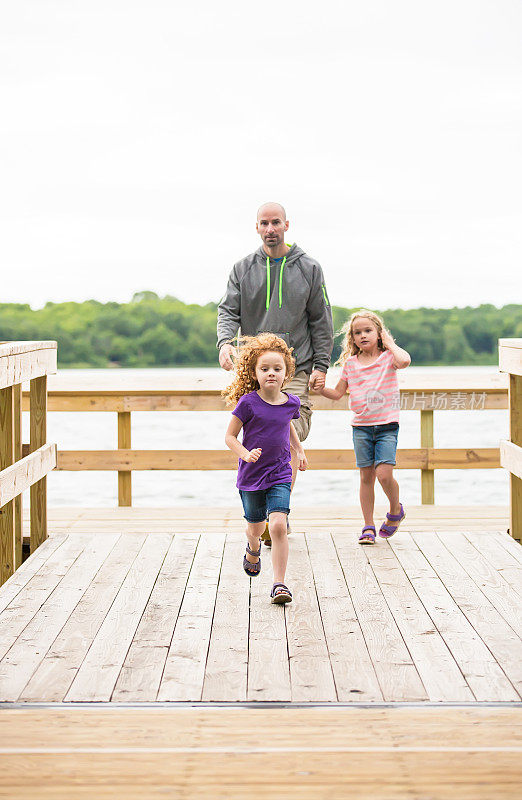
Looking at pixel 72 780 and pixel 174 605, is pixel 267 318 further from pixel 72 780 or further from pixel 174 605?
pixel 72 780

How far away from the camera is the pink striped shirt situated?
4.96 meters

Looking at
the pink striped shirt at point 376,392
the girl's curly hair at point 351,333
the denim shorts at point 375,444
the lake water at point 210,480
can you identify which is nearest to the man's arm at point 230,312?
the girl's curly hair at point 351,333

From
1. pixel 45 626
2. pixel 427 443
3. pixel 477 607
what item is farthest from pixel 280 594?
pixel 427 443

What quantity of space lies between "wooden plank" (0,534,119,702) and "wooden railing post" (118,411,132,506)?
1.37 meters

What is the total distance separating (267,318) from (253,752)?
2958mm

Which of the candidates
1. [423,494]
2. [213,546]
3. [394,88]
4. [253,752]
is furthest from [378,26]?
[253,752]

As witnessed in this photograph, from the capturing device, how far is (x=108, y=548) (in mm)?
5043

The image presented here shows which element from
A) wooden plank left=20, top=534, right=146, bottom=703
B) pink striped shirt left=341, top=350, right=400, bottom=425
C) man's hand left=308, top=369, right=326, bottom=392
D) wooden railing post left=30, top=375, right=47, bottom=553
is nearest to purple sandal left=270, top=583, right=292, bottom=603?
wooden plank left=20, top=534, right=146, bottom=703

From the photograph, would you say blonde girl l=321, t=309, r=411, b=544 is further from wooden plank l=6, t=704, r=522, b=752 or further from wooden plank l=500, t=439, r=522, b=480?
wooden plank l=6, t=704, r=522, b=752

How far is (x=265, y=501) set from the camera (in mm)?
4156

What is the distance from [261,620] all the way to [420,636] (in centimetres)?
59

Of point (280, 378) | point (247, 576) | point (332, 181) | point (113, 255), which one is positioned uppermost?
point (332, 181)

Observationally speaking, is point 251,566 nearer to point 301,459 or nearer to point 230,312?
point 301,459

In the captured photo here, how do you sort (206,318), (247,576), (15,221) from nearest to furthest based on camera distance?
(247,576), (206,318), (15,221)
